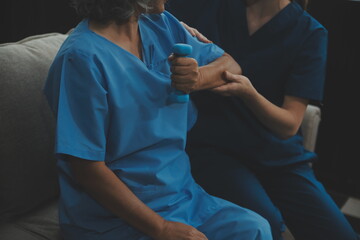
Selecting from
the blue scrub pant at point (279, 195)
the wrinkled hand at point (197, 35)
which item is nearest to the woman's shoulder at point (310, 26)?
the wrinkled hand at point (197, 35)

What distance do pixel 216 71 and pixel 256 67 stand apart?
218mm

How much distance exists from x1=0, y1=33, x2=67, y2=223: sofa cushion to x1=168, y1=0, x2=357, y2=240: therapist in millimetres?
425

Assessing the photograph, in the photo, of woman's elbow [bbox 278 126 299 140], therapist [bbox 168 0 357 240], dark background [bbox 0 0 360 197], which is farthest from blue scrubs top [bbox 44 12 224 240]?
dark background [bbox 0 0 360 197]

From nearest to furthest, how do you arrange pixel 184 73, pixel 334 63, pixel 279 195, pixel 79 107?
pixel 79 107
pixel 184 73
pixel 279 195
pixel 334 63

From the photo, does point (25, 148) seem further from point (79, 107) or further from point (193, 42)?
point (193, 42)

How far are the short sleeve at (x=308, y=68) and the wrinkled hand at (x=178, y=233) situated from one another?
555 mm

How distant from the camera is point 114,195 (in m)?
0.98

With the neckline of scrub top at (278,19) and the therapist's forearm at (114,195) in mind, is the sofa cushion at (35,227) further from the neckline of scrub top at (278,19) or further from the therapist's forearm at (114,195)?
the neckline of scrub top at (278,19)

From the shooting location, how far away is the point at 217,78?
1.23 m

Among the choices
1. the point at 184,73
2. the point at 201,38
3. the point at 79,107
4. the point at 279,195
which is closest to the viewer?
the point at 79,107

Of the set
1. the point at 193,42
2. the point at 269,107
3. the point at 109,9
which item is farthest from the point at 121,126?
the point at 269,107

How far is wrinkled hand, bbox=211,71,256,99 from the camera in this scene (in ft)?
4.05

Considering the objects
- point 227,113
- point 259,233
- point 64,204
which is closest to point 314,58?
point 227,113

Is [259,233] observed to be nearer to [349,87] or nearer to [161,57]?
[161,57]
